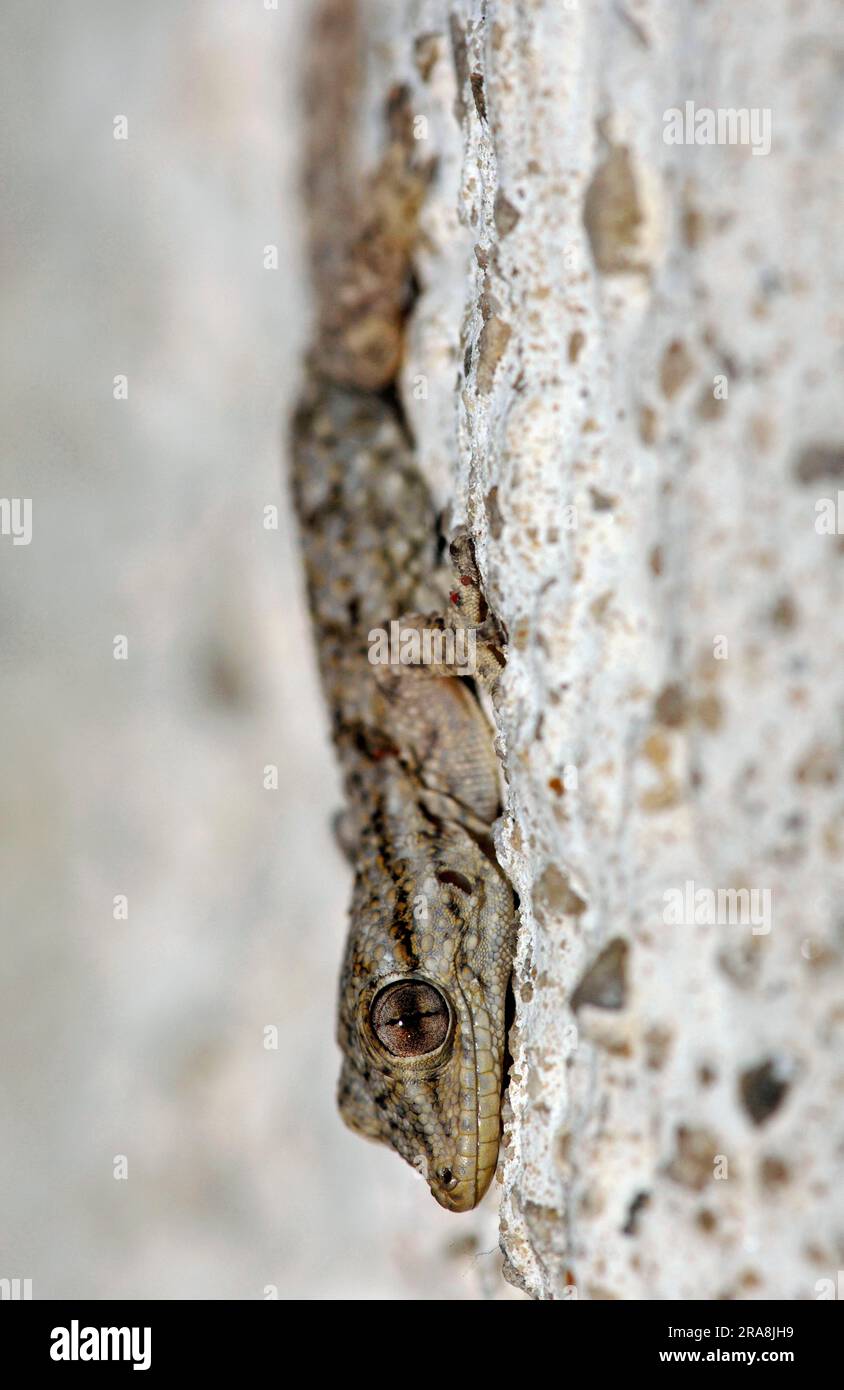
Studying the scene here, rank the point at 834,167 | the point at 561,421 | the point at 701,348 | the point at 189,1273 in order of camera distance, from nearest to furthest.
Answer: the point at 834,167, the point at 701,348, the point at 561,421, the point at 189,1273

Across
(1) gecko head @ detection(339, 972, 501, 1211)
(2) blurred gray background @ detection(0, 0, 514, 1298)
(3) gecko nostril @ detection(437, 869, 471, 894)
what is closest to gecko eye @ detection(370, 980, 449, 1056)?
(1) gecko head @ detection(339, 972, 501, 1211)

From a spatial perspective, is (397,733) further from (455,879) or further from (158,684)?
(158,684)

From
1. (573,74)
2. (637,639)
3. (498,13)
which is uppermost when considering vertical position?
(498,13)

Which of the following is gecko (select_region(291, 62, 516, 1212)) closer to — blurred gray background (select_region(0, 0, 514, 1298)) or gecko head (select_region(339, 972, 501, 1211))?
gecko head (select_region(339, 972, 501, 1211))
